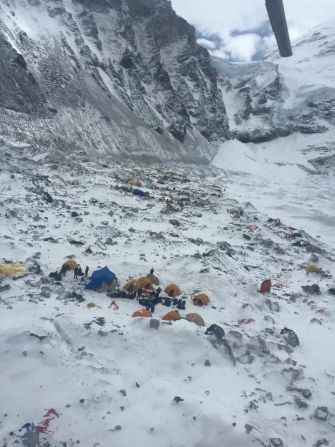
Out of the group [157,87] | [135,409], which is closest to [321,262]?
[135,409]

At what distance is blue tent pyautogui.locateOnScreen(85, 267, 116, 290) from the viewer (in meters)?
11.7

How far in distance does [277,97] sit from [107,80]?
1312 inches

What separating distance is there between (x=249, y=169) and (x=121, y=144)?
18597 mm

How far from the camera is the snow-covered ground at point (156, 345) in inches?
281

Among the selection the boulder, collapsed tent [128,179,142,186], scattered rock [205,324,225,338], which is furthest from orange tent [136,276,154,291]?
collapsed tent [128,179,142,186]

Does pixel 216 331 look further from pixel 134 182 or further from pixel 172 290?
pixel 134 182

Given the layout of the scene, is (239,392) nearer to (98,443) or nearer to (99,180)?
(98,443)

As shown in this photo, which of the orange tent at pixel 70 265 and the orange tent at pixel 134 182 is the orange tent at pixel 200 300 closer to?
the orange tent at pixel 70 265

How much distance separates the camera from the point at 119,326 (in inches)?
371

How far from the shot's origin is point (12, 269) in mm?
11492

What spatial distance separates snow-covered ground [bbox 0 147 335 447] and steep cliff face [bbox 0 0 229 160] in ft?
54.3

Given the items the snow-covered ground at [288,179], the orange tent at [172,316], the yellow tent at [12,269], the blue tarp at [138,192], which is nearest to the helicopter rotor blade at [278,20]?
the orange tent at [172,316]

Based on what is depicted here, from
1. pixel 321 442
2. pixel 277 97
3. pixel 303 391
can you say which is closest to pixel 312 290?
pixel 303 391

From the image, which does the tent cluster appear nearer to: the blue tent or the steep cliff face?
the blue tent
